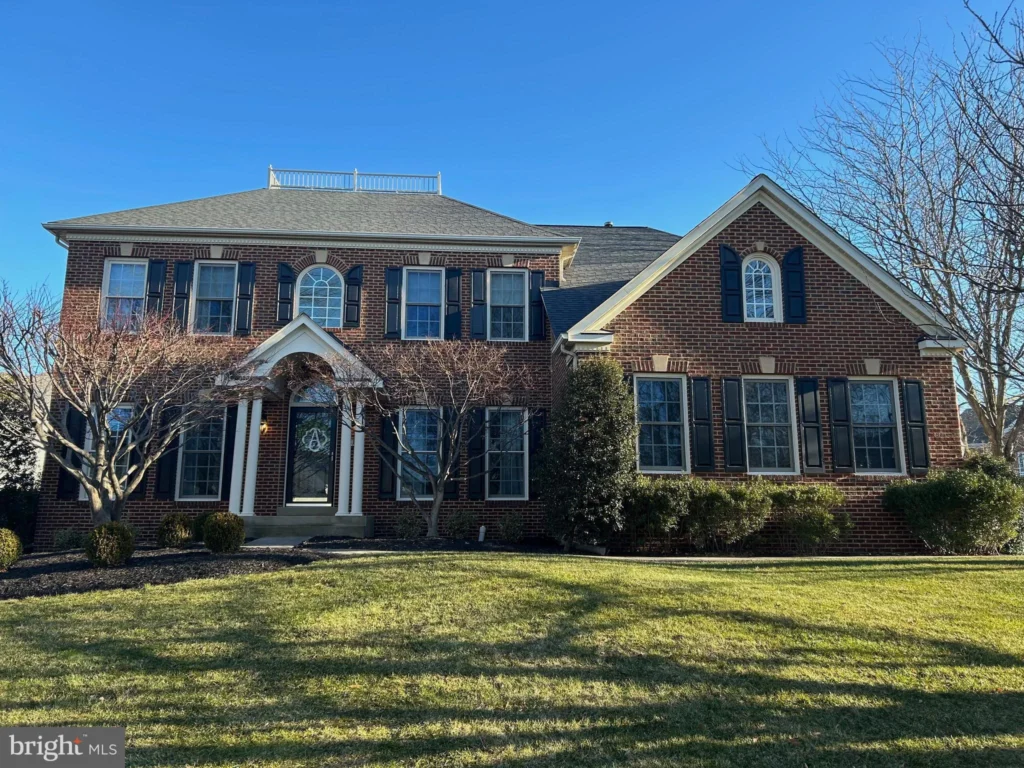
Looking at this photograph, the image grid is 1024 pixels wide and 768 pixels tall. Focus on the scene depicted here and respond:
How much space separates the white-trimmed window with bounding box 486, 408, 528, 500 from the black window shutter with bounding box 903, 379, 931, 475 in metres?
7.10

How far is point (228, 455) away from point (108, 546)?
17.2ft

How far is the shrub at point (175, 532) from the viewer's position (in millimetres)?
10945

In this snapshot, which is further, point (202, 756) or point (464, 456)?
point (464, 456)

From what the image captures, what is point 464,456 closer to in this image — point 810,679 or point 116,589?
point 116,589

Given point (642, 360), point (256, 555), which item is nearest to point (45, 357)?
point (256, 555)

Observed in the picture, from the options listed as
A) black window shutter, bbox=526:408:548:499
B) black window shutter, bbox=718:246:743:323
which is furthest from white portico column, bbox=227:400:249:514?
black window shutter, bbox=718:246:743:323

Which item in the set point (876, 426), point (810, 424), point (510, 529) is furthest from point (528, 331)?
point (876, 426)

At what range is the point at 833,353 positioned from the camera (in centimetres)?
1247

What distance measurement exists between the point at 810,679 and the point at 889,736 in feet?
2.37

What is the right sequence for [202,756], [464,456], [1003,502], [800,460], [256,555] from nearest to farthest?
[202,756], [256,555], [1003,502], [800,460], [464,456]

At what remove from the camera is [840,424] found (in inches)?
483

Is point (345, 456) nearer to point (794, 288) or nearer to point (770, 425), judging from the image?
point (770, 425)

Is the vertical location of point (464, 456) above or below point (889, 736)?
above

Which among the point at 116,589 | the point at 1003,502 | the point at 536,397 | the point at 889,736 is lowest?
the point at 889,736
